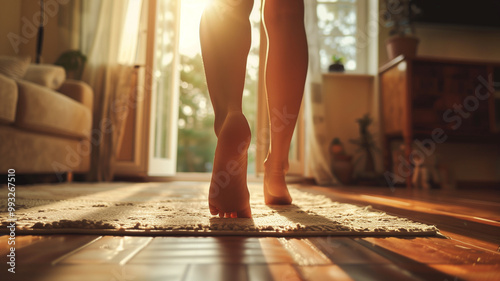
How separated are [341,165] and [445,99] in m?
0.92

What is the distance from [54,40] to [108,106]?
904 millimetres

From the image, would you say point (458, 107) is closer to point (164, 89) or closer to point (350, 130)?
point (350, 130)

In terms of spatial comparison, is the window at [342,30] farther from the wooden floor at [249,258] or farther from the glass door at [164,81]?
the wooden floor at [249,258]

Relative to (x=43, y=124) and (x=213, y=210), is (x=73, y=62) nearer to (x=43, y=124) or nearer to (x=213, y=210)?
(x=43, y=124)

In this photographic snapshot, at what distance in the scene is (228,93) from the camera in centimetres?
65

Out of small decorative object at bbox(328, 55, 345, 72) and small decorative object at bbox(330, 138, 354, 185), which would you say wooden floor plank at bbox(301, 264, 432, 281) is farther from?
small decorative object at bbox(328, 55, 345, 72)

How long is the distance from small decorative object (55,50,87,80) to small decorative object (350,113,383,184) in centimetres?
230

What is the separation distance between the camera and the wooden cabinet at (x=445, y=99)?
99.7 inches

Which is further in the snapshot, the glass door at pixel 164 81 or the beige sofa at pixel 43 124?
the glass door at pixel 164 81

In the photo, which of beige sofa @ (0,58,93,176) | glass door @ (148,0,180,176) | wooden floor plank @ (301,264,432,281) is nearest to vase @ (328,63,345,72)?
glass door @ (148,0,180,176)

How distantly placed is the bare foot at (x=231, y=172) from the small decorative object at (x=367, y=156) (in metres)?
2.18

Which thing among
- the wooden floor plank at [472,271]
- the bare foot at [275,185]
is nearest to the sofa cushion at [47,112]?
the bare foot at [275,185]

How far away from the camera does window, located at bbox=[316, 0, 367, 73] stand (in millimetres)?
3230

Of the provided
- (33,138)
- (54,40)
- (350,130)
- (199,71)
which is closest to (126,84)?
(54,40)
